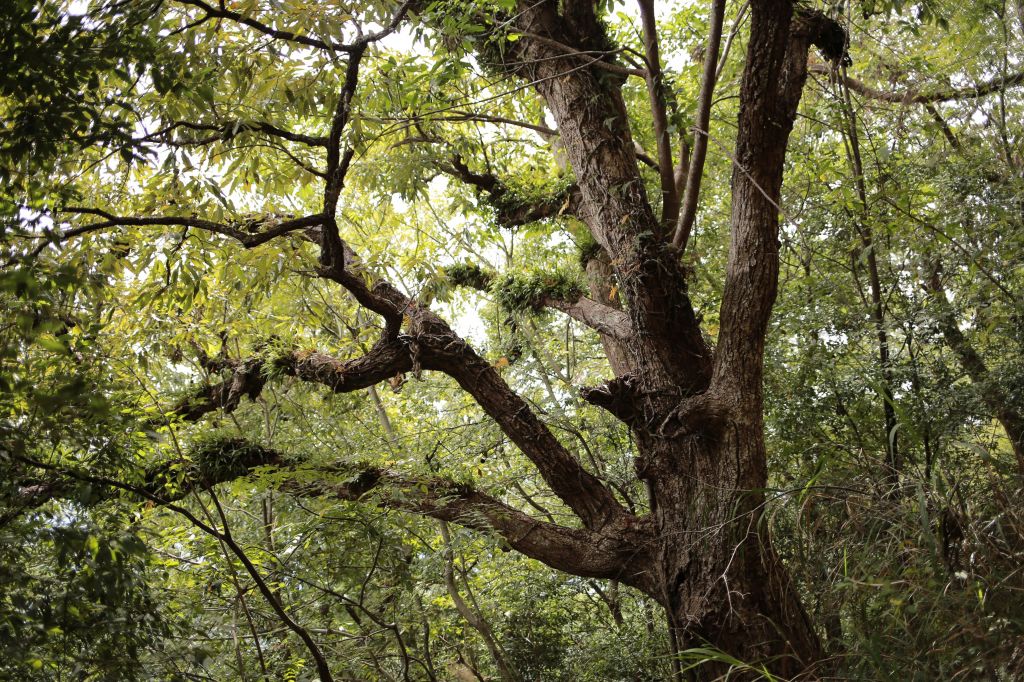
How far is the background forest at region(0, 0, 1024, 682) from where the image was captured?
1972 mm

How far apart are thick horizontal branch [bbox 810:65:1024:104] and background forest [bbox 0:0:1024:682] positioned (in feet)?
0.18

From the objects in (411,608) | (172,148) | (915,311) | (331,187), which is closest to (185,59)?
(172,148)

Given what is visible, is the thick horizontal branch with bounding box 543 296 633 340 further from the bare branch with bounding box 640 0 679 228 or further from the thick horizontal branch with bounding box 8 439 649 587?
the thick horizontal branch with bounding box 8 439 649 587

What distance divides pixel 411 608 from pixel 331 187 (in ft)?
11.7

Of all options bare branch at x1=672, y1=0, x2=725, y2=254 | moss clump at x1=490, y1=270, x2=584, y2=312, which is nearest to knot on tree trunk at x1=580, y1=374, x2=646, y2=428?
bare branch at x1=672, y1=0, x2=725, y2=254

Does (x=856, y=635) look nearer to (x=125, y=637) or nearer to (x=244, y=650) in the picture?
(x=125, y=637)

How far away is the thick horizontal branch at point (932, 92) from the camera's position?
617cm

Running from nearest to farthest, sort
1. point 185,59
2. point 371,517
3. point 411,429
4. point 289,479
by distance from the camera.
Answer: point 185,59 < point 371,517 < point 289,479 < point 411,429

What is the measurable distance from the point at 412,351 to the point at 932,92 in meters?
5.45

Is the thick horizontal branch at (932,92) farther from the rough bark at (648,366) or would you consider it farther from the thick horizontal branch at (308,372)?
the thick horizontal branch at (308,372)

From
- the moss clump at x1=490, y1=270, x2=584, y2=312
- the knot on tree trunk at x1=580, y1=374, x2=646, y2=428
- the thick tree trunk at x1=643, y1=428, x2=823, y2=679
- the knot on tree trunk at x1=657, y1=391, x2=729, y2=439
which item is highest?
the moss clump at x1=490, y1=270, x2=584, y2=312

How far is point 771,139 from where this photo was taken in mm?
3619

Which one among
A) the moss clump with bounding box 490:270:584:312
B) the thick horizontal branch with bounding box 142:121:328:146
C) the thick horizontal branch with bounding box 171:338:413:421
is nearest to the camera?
the thick horizontal branch with bounding box 142:121:328:146

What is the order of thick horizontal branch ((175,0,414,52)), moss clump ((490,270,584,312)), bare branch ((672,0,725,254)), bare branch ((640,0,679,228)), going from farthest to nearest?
moss clump ((490,270,584,312))
bare branch ((640,0,679,228))
bare branch ((672,0,725,254))
thick horizontal branch ((175,0,414,52))
